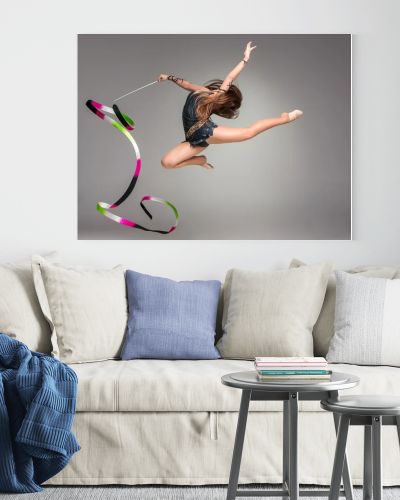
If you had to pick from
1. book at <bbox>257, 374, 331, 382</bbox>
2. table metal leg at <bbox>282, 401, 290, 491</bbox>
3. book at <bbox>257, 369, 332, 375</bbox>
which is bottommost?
table metal leg at <bbox>282, 401, 290, 491</bbox>

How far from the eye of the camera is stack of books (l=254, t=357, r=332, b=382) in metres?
2.55

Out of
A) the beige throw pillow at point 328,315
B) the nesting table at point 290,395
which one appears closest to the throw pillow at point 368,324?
the beige throw pillow at point 328,315

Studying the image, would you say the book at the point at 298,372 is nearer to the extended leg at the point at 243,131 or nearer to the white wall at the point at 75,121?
Result: the white wall at the point at 75,121

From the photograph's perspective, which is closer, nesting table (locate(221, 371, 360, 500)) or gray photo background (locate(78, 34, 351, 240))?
nesting table (locate(221, 371, 360, 500))

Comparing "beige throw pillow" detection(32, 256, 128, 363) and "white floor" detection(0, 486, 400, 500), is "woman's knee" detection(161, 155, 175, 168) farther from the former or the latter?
"white floor" detection(0, 486, 400, 500)

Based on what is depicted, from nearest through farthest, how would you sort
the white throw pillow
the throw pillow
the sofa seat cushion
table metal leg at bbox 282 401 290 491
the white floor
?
table metal leg at bbox 282 401 290 491 < the white floor < the sofa seat cushion < the throw pillow < the white throw pillow

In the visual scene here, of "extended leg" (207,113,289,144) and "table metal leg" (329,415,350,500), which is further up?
"extended leg" (207,113,289,144)

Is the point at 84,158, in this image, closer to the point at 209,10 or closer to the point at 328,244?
the point at 209,10

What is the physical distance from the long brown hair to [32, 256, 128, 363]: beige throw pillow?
111cm

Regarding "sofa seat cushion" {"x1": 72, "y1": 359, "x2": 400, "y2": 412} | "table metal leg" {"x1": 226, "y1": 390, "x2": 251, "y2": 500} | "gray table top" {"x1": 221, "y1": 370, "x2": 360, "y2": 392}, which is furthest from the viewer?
"sofa seat cushion" {"x1": 72, "y1": 359, "x2": 400, "y2": 412}

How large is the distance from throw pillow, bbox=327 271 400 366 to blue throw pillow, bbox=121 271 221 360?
62 centimetres

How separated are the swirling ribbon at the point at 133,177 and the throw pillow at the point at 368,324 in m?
1.10

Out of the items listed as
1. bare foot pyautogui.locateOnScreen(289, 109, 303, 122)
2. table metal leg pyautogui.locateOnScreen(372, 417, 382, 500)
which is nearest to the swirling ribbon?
bare foot pyautogui.locateOnScreen(289, 109, 303, 122)

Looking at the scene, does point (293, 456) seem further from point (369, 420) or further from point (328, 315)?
point (328, 315)
